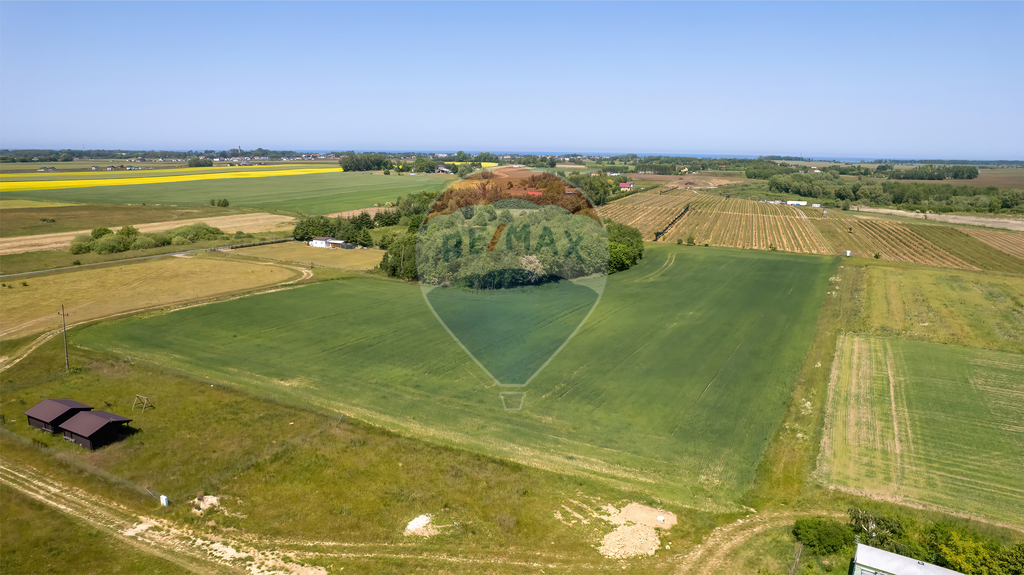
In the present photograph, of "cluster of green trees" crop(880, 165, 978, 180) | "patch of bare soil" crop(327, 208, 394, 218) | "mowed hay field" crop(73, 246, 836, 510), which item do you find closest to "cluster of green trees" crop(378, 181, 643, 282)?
"mowed hay field" crop(73, 246, 836, 510)

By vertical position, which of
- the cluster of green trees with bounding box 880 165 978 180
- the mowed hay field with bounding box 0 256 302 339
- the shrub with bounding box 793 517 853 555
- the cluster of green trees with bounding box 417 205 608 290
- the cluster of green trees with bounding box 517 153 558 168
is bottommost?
the shrub with bounding box 793 517 853 555

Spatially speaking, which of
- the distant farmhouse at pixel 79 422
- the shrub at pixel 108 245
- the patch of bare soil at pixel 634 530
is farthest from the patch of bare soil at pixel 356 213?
the patch of bare soil at pixel 634 530

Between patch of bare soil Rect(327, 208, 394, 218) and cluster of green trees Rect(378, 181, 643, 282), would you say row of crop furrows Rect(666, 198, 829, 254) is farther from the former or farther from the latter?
cluster of green trees Rect(378, 181, 643, 282)

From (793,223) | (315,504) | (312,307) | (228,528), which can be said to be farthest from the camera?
(793,223)

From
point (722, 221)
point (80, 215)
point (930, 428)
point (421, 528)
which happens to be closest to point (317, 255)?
point (80, 215)

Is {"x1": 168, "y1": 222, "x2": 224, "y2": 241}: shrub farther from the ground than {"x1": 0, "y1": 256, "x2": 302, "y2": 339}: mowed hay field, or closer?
farther from the ground

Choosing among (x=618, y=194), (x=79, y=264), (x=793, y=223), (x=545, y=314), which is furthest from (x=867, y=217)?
(x=79, y=264)

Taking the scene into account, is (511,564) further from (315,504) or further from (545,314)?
(545,314)
